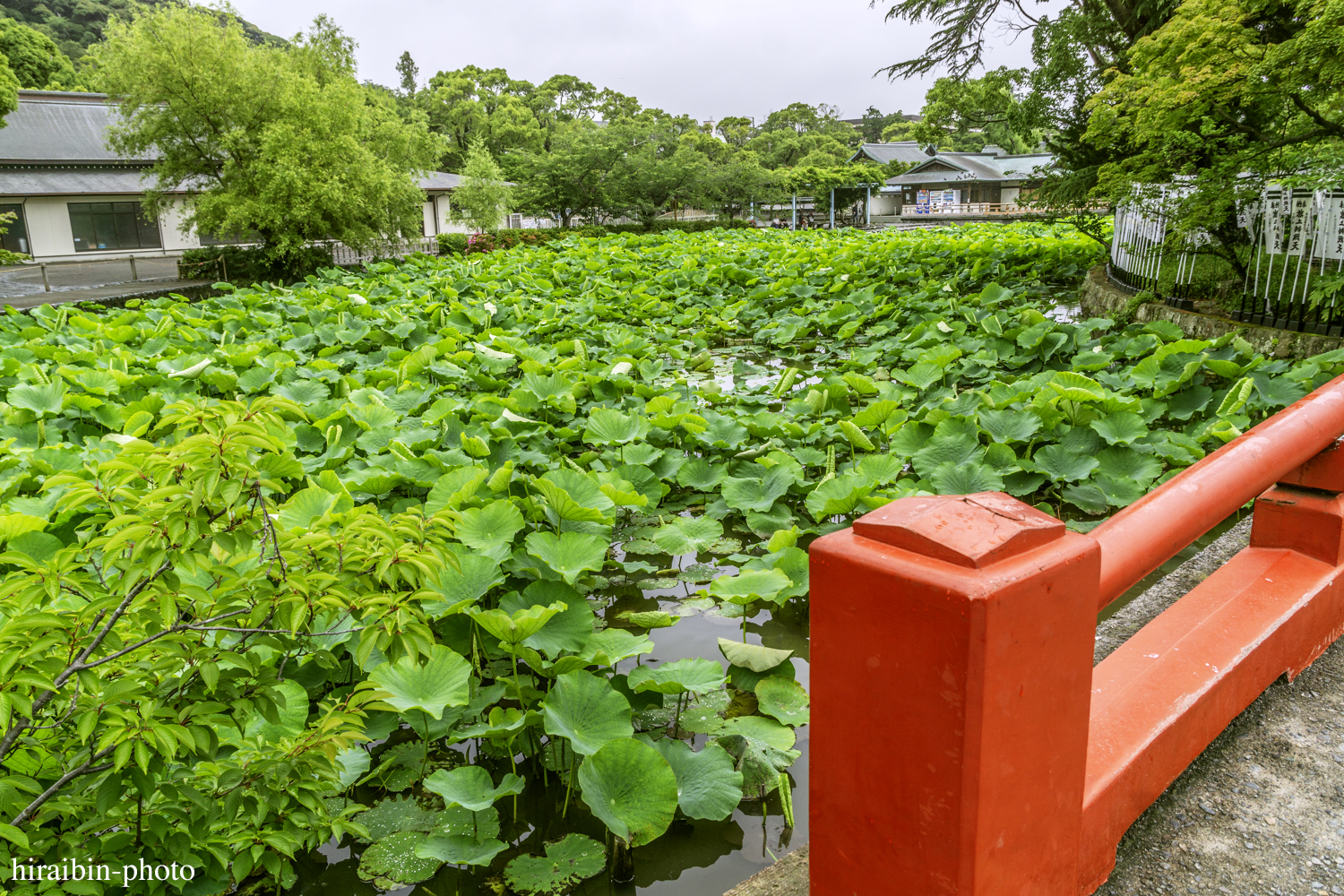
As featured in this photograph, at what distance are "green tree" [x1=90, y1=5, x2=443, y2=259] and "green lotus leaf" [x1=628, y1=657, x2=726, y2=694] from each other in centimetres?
1250

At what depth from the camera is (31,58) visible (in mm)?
28141

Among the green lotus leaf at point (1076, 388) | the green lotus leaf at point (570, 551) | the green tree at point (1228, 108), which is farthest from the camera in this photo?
the green tree at point (1228, 108)

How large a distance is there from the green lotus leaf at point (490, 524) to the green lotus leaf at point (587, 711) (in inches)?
28.4

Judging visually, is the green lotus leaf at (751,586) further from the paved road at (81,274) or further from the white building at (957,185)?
the white building at (957,185)

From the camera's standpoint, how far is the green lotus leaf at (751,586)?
237cm

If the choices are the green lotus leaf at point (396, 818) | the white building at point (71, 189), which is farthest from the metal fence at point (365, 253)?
the green lotus leaf at point (396, 818)

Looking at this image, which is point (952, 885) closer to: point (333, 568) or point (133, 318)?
point (333, 568)

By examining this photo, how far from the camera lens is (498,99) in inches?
1708

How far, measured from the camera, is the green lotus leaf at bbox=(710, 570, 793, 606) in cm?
237

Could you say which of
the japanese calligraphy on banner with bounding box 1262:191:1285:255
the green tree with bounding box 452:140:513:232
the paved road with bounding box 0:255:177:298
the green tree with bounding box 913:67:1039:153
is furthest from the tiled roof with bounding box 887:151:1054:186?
the japanese calligraphy on banner with bounding box 1262:191:1285:255

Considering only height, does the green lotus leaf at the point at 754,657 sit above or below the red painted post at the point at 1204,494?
below

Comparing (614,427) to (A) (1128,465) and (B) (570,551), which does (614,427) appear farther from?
(A) (1128,465)

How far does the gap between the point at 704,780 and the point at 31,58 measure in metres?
37.7

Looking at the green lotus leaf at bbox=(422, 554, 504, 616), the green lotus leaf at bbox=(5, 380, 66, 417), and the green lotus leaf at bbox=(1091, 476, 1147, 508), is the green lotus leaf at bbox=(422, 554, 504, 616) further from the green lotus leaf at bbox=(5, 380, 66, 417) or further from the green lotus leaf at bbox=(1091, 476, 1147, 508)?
the green lotus leaf at bbox=(5, 380, 66, 417)
